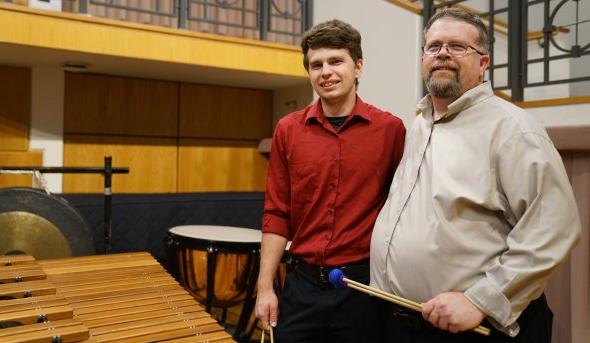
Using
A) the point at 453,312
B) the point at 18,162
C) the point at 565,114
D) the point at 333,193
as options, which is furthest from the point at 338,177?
the point at 18,162

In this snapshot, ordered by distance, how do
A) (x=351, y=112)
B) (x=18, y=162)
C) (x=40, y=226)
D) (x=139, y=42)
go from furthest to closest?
1. (x=18, y=162)
2. (x=139, y=42)
3. (x=40, y=226)
4. (x=351, y=112)

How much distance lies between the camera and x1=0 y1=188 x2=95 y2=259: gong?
290 cm

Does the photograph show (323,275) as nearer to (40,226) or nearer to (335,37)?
(335,37)

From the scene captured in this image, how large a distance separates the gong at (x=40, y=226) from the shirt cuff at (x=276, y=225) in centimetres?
157

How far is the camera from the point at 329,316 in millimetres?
1734

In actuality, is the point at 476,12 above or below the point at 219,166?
above

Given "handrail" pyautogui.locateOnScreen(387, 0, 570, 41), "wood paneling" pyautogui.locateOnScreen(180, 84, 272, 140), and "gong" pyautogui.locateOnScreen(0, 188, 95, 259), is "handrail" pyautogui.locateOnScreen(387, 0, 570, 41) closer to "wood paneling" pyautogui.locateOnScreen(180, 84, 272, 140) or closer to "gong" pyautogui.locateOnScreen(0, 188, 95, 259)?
"wood paneling" pyautogui.locateOnScreen(180, 84, 272, 140)

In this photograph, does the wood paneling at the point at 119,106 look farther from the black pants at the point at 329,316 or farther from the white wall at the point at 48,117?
the black pants at the point at 329,316

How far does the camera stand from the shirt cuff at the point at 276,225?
193 cm

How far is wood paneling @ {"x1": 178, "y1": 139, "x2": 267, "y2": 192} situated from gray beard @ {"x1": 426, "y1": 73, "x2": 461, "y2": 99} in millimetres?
4239

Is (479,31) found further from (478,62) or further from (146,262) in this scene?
(146,262)

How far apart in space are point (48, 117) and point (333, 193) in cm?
380

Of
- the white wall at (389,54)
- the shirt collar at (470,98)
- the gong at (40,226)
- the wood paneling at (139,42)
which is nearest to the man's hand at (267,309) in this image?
the shirt collar at (470,98)

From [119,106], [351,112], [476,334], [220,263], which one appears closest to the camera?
[476,334]
